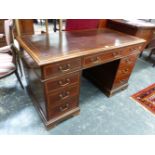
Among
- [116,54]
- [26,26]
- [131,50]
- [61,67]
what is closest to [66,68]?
[61,67]

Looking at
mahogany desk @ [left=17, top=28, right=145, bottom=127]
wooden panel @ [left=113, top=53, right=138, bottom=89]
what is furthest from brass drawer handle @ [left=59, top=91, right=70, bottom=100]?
wooden panel @ [left=113, top=53, right=138, bottom=89]

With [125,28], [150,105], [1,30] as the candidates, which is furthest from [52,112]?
[1,30]

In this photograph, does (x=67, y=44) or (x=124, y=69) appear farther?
(x=124, y=69)

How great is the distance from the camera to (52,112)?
4.16ft

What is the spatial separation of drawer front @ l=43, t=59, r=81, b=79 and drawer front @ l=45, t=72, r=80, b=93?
64 mm

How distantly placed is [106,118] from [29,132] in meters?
0.85

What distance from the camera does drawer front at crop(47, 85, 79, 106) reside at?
1.15 metres

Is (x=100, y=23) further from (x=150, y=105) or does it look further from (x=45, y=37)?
(x=150, y=105)

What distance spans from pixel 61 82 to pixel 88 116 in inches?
25.5

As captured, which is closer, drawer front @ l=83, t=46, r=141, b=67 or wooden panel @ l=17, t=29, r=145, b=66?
wooden panel @ l=17, t=29, r=145, b=66

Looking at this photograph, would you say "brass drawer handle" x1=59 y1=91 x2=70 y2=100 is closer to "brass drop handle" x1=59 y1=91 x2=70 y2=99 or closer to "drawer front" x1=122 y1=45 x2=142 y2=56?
"brass drop handle" x1=59 y1=91 x2=70 y2=99

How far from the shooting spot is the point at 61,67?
1017 millimetres

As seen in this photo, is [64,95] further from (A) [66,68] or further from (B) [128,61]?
(B) [128,61]
